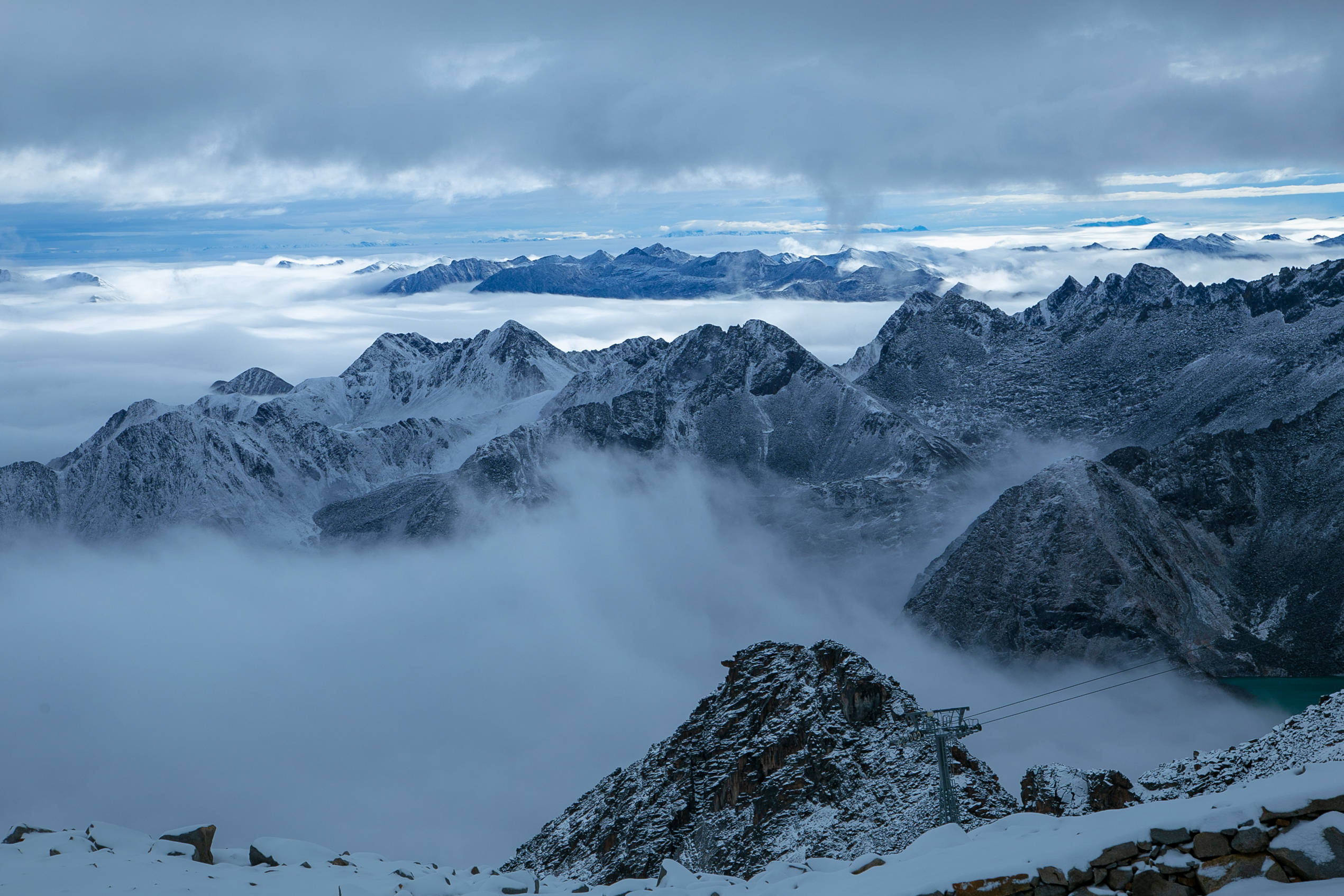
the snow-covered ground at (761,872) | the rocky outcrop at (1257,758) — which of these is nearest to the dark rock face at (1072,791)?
the rocky outcrop at (1257,758)

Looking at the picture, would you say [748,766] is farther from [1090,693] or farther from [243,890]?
[1090,693]

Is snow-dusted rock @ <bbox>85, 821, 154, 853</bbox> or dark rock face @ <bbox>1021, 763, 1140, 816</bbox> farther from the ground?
snow-dusted rock @ <bbox>85, 821, 154, 853</bbox>

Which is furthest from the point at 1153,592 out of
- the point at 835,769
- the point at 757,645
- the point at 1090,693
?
the point at 835,769

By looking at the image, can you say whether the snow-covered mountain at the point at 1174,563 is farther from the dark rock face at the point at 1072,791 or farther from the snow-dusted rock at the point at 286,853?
the snow-dusted rock at the point at 286,853

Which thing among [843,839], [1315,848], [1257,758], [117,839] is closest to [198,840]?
[117,839]

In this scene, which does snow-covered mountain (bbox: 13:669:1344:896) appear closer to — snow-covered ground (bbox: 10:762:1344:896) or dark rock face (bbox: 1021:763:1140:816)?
snow-covered ground (bbox: 10:762:1344:896)

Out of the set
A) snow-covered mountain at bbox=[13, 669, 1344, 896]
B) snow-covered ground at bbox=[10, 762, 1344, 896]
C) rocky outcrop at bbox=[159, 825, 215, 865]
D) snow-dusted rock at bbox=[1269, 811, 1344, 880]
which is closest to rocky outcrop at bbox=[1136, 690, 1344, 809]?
snow-covered mountain at bbox=[13, 669, 1344, 896]

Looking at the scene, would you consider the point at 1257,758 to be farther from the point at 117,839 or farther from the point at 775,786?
the point at 117,839
